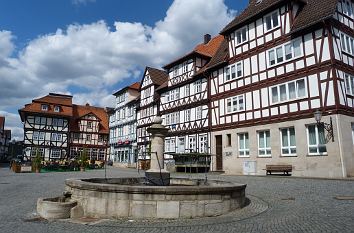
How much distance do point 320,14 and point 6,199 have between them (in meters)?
20.5

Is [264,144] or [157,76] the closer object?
[264,144]

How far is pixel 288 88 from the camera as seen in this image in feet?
74.5

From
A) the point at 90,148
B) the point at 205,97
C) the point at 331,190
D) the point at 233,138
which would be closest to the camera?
the point at 331,190

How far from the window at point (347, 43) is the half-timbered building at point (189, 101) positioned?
12.6 m

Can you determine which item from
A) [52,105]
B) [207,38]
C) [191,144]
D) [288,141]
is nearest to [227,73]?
[191,144]

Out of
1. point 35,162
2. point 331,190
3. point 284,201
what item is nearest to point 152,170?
point 284,201

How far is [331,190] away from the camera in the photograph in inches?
514

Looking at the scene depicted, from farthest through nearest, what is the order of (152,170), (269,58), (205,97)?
1. (205,97)
2. (269,58)
3. (152,170)

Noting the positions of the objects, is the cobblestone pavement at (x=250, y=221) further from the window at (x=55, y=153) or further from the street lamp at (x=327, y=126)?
the window at (x=55, y=153)

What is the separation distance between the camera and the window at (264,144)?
23.9 m

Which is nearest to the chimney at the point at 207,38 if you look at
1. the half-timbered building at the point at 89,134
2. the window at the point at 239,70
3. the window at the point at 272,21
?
the window at the point at 239,70

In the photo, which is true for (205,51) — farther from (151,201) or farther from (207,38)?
(151,201)

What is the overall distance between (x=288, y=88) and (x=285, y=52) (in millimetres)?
2630

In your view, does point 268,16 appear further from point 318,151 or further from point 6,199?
point 6,199
